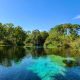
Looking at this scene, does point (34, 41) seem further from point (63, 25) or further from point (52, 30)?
point (63, 25)

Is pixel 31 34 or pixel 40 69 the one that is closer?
pixel 40 69

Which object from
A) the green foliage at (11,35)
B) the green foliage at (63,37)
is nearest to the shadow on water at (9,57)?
the green foliage at (63,37)

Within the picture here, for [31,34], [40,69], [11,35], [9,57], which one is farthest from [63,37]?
[40,69]

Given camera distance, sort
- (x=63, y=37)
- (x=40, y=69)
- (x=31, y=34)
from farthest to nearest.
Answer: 1. (x=31, y=34)
2. (x=63, y=37)
3. (x=40, y=69)

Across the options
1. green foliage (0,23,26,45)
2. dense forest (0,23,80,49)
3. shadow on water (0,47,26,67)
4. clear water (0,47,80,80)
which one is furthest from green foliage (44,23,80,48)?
clear water (0,47,80,80)

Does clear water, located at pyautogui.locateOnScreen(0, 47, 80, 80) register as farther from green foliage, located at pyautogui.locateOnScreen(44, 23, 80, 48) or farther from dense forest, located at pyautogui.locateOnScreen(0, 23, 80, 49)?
dense forest, located at pyautogui.locateOnScreen(0, 23, 80, 49)

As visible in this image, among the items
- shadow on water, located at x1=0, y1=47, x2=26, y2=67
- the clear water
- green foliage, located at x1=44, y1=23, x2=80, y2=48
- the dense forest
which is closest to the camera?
the clear water

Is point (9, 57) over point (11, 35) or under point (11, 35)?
under

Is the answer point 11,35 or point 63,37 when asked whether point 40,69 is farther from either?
point 11,35

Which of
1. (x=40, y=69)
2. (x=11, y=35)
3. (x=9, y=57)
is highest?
(x=11, y=35)

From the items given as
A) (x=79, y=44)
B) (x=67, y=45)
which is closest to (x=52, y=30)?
(x=67, y=45)

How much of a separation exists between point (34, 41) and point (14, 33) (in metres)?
13.3

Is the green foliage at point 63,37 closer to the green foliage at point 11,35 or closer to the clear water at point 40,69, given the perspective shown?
the green foliage at point 11,35

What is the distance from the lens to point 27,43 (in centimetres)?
8144
